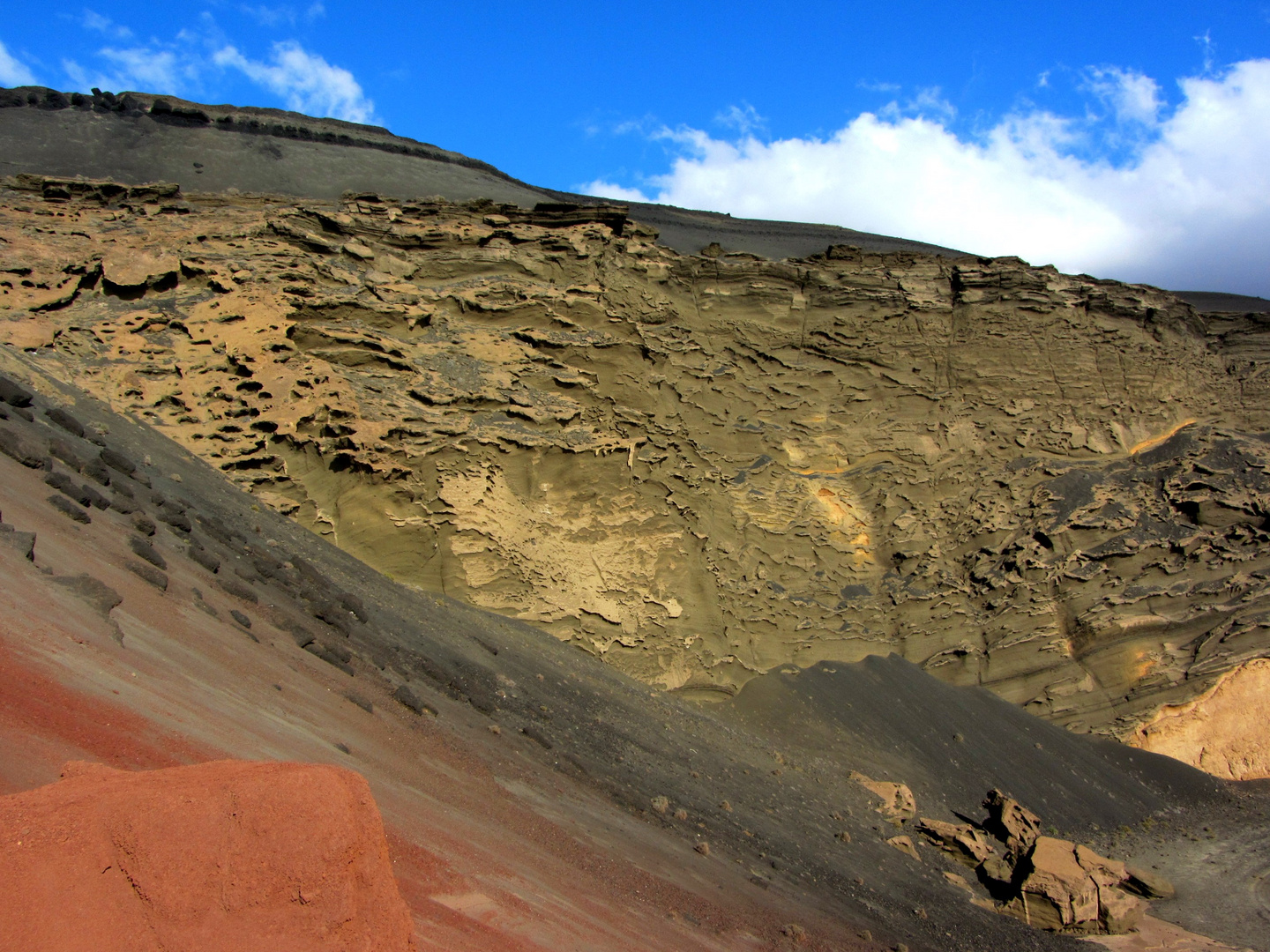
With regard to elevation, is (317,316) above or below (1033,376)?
below

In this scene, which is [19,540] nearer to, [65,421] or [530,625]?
[65,421]

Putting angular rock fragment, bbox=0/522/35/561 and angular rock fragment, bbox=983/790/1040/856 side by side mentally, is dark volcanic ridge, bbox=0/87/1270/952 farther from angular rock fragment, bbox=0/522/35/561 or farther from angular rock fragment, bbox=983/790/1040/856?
angular rock fragment, bbox=983/790/1040/856

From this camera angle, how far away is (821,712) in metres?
14.0

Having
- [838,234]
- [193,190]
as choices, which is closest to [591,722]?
[193,190]

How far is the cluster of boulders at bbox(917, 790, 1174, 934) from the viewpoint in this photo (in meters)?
9.72

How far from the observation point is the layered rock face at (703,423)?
39.3 feet

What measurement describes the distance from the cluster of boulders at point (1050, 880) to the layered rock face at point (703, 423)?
14.4ft

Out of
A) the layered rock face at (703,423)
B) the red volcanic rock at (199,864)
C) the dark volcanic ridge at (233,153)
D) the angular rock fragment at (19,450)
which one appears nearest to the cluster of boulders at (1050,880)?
the layered rock face at (703,423)

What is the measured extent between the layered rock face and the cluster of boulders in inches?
173

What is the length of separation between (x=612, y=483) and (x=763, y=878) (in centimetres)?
746

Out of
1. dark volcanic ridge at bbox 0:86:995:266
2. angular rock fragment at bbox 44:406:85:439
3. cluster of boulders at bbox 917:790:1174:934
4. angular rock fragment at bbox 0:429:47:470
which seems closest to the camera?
angular rock fragment at bbox 0:429:47:470

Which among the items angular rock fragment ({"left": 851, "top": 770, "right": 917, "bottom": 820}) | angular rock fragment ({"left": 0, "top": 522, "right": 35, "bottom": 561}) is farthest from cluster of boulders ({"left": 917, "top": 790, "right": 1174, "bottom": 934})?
angular rock fragment ({"left": 0, "top": 522, "right": 35, "bottom": 561})

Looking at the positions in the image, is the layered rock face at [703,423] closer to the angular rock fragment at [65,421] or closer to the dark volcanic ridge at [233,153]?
the angular rock fragment at [65,421]

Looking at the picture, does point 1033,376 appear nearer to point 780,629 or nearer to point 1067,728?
point 1067,728
